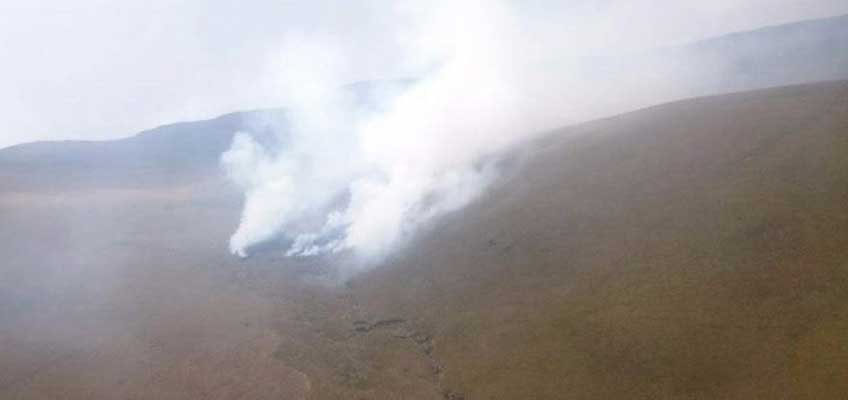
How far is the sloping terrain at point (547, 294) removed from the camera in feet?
75.7

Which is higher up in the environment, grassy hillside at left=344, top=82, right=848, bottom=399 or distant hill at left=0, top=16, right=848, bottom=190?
distant hill at left=0, top=16, right=848, bottom=190

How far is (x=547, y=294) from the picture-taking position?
98.3 ft

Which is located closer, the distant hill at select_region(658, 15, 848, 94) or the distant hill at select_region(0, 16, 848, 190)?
the distant hill at select_region(0, 16, 848, 190)

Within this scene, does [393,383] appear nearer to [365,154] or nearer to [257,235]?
[257,235]

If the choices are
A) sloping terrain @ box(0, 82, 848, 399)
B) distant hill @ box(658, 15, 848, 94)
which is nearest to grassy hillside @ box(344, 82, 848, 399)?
sloping terrain @ box(0, 82, 848, 399)

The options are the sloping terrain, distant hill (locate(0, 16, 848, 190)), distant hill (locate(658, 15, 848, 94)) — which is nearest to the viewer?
the sloping terrain

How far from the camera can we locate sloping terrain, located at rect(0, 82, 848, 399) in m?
23.1

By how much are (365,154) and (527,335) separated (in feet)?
158

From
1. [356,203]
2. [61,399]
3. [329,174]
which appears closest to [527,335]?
[61,399]

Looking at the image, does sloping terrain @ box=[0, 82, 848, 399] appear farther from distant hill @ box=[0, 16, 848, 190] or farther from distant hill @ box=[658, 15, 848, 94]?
distant hill @ box=[658, 15, 848, 94]

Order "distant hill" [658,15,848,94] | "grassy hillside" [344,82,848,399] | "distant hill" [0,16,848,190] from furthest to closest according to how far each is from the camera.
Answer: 1. "distant hill" [658,15,848,94]
2. "distant hill" [0,16,848,190]
3. "grassy hillside" [344,82,848,399]

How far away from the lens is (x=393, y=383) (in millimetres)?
26906

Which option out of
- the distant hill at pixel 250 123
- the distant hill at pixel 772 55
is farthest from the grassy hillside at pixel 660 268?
the distant hill at pixel 772 55

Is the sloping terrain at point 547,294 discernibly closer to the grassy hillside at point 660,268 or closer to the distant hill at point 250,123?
the grassy hillside at point 660,268
